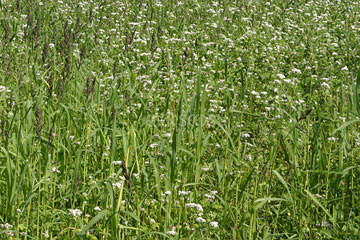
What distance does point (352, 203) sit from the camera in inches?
123

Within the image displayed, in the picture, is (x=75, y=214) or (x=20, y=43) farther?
(x=20, y=43)

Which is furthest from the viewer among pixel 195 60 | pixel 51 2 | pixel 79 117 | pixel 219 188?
pixel 51 2

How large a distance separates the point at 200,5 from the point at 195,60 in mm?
2889

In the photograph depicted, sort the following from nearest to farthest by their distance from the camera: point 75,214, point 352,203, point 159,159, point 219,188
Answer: point 75,214, point 352,203, point 219,188, point 159,159

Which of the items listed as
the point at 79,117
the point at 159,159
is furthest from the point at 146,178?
the point at 79,117

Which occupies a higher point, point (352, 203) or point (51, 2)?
point (51, 2)

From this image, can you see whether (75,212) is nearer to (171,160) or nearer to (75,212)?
(75,212)

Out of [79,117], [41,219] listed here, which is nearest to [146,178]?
[41,219]

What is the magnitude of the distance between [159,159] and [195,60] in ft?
7.66

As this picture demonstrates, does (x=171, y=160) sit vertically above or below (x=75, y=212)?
above

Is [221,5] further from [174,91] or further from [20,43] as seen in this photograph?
[174,91]

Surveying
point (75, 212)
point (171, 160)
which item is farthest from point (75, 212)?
point (171, 160)

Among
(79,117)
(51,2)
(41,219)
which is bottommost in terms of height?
(41,219)

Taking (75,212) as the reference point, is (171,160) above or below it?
above
